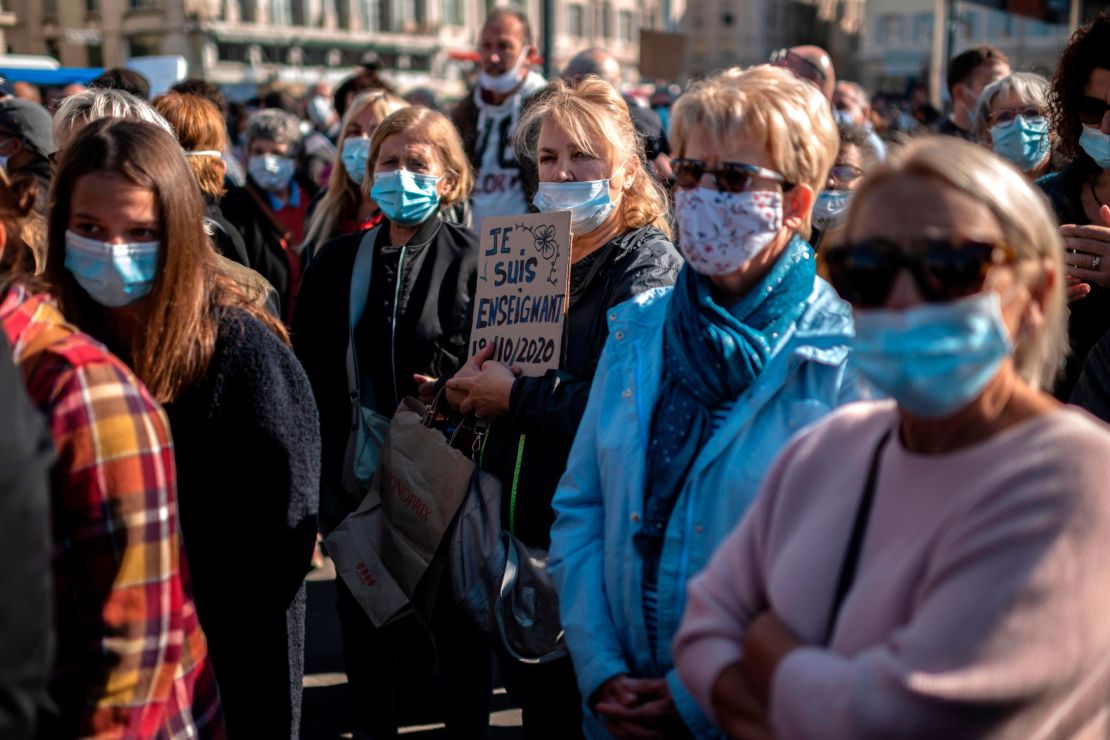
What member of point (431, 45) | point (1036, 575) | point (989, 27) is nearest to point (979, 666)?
point (1036, 575)

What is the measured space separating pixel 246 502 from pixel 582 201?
1323 mm

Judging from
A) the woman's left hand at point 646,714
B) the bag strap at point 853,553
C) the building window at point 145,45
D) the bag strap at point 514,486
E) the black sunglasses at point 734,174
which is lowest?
the woman's left hand at point 646,714

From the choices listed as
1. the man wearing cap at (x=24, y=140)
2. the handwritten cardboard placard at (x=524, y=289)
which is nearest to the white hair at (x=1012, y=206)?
the handwritten cardboard placard at (x=524, y=289)

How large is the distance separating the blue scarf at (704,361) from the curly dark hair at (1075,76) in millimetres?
1591

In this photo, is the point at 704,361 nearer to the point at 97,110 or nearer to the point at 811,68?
the point at 97,110

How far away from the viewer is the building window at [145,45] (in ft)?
185

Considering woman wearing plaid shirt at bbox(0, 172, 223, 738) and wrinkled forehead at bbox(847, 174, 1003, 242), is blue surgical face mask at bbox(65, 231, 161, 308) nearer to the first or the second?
woman wearing plaid shirt at bbox(0, 172, 223, 738)

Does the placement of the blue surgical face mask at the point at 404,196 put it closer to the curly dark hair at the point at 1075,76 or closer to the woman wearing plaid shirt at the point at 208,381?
the woman wearing plaid shirt at the point at 208,381

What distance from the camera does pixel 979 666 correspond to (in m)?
1.37

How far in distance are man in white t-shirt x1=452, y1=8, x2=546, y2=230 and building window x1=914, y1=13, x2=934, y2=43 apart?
7775 centimetres

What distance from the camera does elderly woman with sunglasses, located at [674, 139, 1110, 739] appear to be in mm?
1383

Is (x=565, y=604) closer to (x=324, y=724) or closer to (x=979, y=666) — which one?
(x=979, y=666)

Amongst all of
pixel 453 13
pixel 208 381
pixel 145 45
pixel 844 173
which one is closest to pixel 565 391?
pixel 208 381

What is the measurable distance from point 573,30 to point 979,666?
8161 cm
